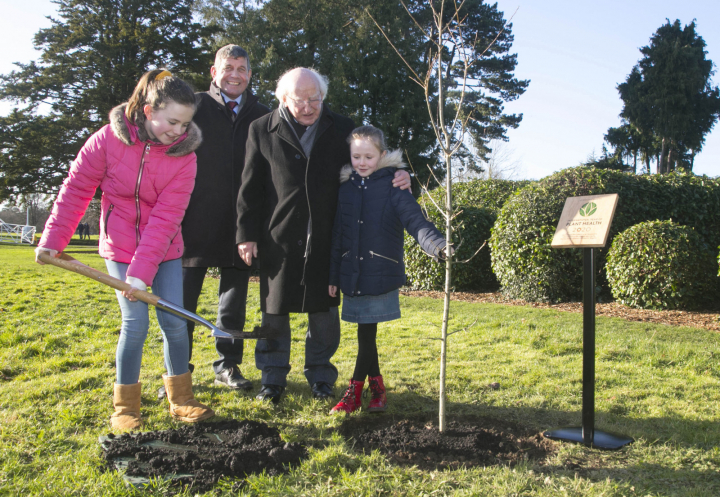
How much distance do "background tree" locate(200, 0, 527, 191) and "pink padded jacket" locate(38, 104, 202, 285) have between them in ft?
49.4

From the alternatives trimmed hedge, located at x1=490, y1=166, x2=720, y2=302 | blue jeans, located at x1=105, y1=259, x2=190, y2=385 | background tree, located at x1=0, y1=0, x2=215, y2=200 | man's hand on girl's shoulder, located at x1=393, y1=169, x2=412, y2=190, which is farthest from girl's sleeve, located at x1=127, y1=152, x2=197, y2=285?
background tree, located at x1=0, y1=0, x2=215, y2=200

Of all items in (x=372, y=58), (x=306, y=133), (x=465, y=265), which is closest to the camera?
(x=306, y=133)

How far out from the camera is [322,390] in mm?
3570

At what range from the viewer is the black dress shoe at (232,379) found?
12.2ft

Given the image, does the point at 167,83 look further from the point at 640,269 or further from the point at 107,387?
the point at 640,269

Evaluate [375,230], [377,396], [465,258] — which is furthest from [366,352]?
[465,258]

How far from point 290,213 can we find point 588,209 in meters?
1.80

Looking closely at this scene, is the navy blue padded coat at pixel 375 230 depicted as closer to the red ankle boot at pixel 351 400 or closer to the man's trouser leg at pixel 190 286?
the red ankle boot at pixel 351 400

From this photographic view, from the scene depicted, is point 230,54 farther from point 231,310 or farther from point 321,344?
point 321,344

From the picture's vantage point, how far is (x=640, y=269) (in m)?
6.94

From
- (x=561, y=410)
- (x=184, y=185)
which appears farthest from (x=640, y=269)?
(x=184, y=185)

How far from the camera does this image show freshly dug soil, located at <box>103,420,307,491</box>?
7.63 feet

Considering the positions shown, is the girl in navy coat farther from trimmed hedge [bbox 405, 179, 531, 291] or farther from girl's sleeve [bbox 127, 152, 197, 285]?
trimmed hedge [bbox 405, 179, 531, 291]

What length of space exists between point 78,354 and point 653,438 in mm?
4561
